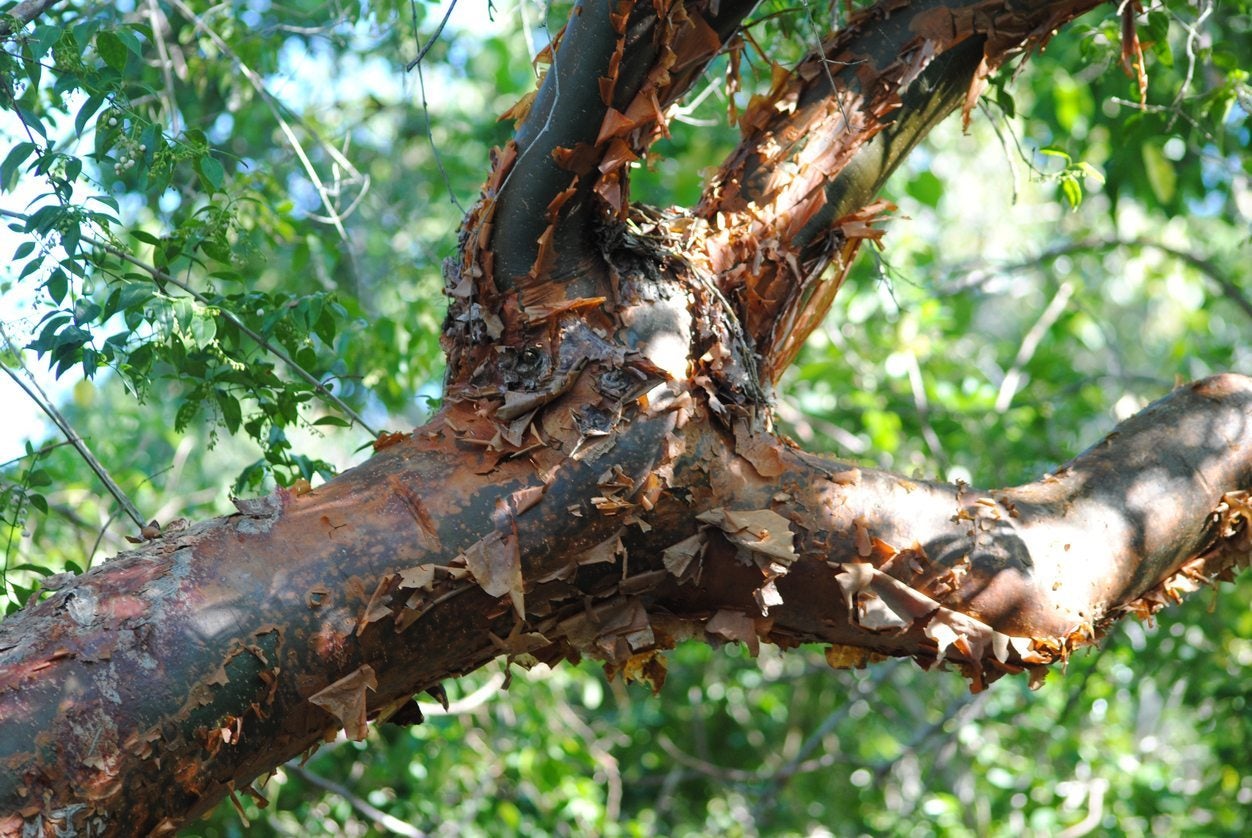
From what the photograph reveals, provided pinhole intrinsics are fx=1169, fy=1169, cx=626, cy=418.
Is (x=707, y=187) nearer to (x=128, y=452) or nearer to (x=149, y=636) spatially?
(x=149, y=636)

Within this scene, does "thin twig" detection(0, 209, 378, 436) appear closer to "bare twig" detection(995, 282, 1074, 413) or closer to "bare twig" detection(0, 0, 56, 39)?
"bare twig" detection(0, 0, 56, 39)

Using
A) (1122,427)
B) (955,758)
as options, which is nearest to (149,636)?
(1122,427)

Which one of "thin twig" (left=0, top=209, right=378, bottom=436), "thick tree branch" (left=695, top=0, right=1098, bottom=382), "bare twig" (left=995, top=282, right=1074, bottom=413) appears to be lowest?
"bare twig" (left=995, top=282, right=1074, bottom=413)

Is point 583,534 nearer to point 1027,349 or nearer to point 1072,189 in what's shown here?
point 1072,189

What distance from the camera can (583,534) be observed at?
5.10 feet

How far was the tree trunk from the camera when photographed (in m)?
1.39

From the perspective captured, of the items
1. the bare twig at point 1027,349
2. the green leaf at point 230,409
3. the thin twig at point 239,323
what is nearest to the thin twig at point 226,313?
the thin twig at point 239,323

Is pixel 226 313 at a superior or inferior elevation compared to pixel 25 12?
inferior

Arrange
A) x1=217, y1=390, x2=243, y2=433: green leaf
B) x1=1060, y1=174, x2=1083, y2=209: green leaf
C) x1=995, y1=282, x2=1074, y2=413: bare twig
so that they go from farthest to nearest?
1. x1=995, y1=282, x2=1074, y2=413: bare twig
2. x1=1060, y1=174, x2=1083, y2=209: green leaf
3. x1=217, y1=390, x2=243, y2=433: green leaf

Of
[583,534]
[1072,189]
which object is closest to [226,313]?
[583,534]

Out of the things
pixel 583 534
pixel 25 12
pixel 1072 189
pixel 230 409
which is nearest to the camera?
pixel 583 534

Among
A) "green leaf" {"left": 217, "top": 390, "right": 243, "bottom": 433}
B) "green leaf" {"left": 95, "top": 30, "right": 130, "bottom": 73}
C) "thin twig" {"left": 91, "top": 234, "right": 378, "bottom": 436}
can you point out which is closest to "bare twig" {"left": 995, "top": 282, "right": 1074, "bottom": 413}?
"thin twig" {"left": 91, "top": 234, "right": 378, "bottom": 436}

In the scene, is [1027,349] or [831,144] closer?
[831,144]

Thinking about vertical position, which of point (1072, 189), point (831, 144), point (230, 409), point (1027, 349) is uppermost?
point (230, 409)
